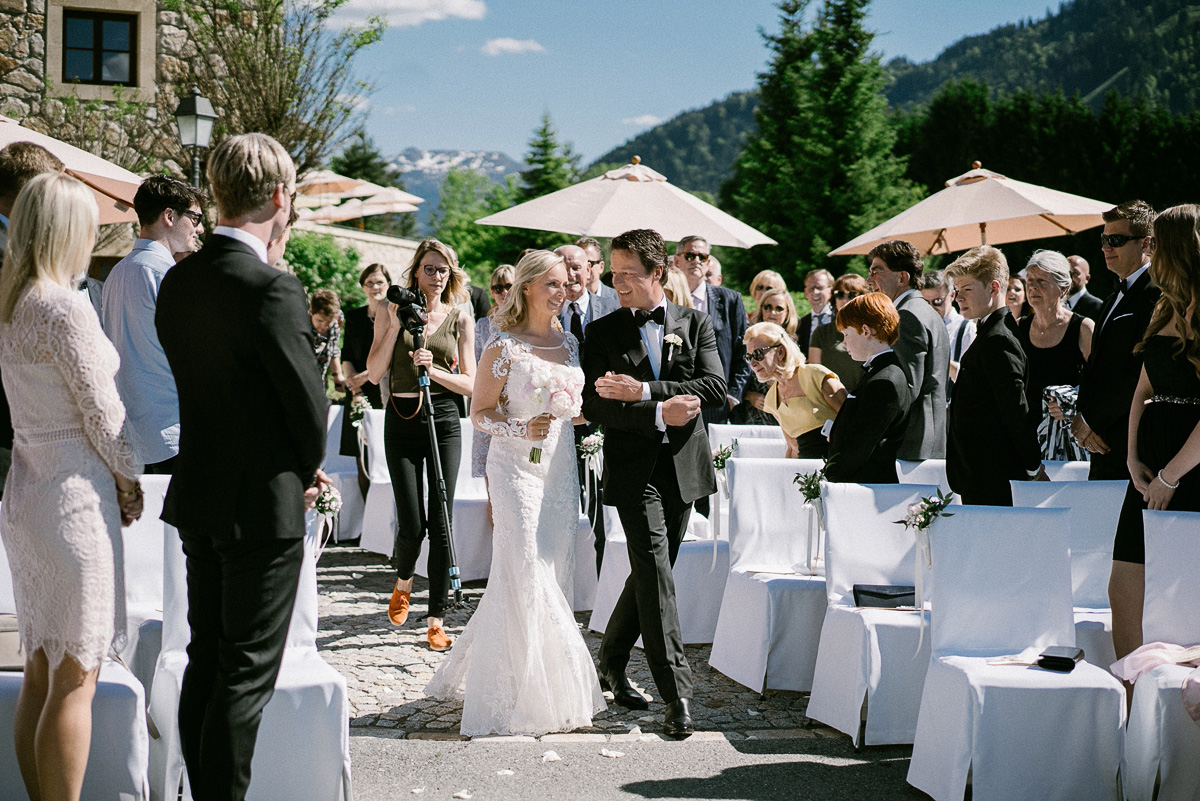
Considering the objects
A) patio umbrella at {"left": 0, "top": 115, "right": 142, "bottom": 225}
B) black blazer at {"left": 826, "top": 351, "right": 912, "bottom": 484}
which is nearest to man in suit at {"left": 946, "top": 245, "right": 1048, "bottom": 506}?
black blazer at {"left": 826, "top": 351, "right": 912, "bottom": 484}

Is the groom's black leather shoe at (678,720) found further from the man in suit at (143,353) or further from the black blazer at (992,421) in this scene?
the man in suit at (143,353)

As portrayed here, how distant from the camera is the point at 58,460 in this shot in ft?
10.5

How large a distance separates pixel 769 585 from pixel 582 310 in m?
3.09

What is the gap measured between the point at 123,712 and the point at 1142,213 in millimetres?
5219

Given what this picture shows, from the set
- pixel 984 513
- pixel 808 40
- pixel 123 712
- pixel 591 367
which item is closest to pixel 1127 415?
pixel 984 513

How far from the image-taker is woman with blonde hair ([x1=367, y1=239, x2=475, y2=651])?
6.28 metres

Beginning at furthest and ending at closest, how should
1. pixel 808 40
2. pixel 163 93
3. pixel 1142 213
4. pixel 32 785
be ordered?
pixel 808 40, pixel 163 93, pixel 1142 213, pixel 32 785

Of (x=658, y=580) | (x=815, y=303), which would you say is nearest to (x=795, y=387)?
(x=658, y=580)

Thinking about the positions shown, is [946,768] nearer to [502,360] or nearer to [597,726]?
[597,726]

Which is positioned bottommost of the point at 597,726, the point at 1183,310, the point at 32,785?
the point at 597,726

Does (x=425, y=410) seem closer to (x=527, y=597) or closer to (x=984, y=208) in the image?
(x=527, y=597)

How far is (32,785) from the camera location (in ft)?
10.8

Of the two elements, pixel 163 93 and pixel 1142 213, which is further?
pixel 163 93

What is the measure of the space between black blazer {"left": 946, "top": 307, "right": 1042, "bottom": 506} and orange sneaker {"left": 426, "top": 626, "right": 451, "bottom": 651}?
2.95 metres
